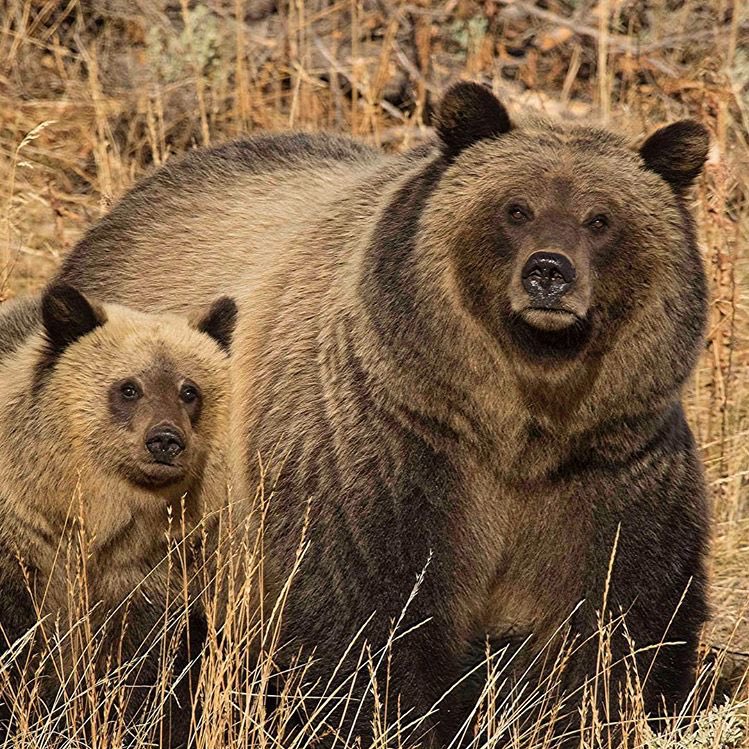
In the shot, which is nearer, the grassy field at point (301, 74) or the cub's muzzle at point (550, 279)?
the cub's muzzle at point (550, 279)

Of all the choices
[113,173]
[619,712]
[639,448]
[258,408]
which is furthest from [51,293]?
[113,173]

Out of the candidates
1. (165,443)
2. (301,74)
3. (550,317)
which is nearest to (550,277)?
(550,317)

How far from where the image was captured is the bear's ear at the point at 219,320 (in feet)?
17.5

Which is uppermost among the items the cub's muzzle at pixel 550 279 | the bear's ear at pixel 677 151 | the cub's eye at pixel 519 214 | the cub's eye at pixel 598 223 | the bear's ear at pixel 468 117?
the bear's ear at pixel 468 117

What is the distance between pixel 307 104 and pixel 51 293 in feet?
15.7

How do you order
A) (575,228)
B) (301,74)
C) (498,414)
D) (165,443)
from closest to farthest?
1. (575,228)
2. (498,414)
3. (165,443)
4. (301,74)

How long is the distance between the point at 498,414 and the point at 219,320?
3.66ft

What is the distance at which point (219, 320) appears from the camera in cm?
535

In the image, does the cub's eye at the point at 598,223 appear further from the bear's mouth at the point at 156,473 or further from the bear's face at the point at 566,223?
the bear's mouth at the point at 156,473

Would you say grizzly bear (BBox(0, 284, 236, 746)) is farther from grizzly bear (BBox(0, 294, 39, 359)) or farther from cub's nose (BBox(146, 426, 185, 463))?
grizzly bear (BBox(0, 294, 39, 359))

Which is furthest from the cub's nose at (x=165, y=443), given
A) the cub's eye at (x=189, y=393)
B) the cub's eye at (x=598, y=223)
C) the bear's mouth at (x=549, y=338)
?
the cub's eye at (x=598, y=223)

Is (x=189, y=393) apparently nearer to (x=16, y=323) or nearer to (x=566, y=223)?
(x=16, y=323)

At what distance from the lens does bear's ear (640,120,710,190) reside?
4.78 meters

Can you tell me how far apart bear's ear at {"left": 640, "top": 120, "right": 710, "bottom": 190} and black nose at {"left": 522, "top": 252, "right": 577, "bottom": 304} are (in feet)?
2.11
